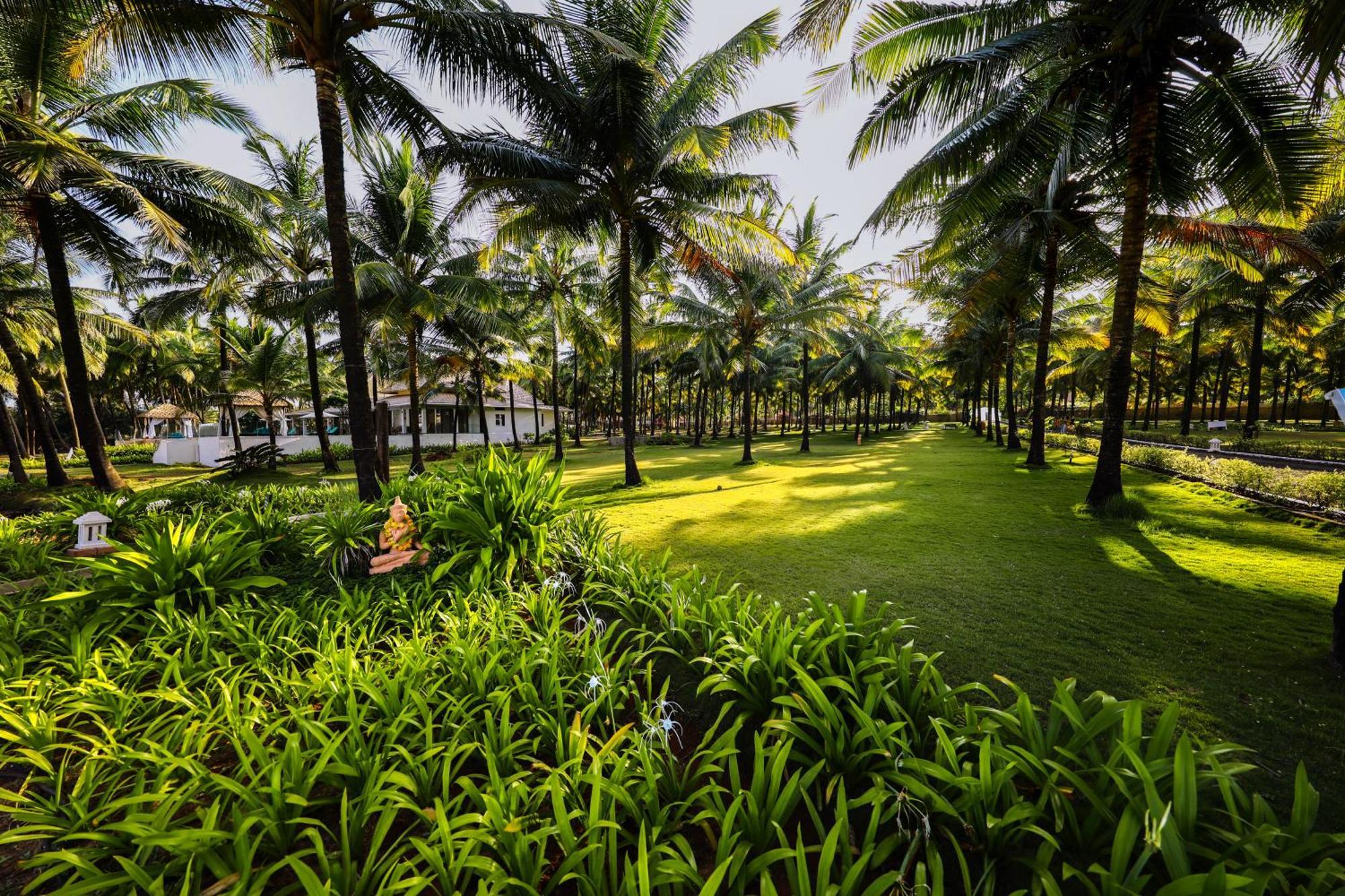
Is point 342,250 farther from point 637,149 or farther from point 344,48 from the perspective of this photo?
point 637,149

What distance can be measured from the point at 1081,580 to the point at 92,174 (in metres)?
16.3

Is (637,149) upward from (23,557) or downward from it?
upward

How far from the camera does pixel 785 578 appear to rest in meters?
5.13

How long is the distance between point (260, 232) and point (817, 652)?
1317 centimetres

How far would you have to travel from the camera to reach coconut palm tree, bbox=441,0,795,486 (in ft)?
29.2

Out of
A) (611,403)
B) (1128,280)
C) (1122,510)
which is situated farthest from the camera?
(611,403)

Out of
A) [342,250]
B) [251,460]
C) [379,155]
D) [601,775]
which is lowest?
[601,775]

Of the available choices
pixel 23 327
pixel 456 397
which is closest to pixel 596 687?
pixel 23 327

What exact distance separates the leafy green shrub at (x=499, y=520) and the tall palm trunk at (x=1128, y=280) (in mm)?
7899

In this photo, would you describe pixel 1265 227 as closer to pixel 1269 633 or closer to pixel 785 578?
pixel 1269 633

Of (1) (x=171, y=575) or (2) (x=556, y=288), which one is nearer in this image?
(1) (x=171, y=575)

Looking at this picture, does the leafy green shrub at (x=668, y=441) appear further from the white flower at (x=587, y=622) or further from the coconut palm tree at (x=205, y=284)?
the white flower at (x=587, y=622)

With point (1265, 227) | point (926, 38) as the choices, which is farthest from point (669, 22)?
point (1265, 227)

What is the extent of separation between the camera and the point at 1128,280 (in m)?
6.92
